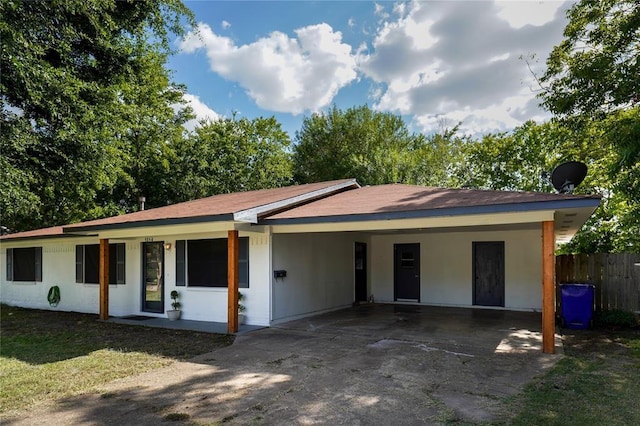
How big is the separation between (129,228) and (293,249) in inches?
144

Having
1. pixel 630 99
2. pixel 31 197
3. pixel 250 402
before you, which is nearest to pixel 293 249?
pixel 250 402

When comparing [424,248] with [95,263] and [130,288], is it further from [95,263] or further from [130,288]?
[95,263]

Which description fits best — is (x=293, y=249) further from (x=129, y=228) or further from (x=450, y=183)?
(x=450, y=183)

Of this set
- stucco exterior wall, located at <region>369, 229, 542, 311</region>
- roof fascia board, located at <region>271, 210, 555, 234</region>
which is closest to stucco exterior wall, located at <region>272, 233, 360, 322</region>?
roof fascia board, located at <region>271, 210, 555, 234</region>

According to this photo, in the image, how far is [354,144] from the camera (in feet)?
86.4

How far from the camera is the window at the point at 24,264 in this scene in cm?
1387

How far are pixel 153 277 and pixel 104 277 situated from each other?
1.13 metres

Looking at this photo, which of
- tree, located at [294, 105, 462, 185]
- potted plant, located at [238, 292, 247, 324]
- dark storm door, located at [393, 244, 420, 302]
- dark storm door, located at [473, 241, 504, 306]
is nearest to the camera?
potted plant, located at [238, 292, 247, 324]

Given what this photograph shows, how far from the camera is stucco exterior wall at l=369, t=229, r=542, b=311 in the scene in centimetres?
1180

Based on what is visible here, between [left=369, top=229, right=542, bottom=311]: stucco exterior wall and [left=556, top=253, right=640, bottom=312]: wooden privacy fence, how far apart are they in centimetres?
150

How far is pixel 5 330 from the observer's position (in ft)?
31.9

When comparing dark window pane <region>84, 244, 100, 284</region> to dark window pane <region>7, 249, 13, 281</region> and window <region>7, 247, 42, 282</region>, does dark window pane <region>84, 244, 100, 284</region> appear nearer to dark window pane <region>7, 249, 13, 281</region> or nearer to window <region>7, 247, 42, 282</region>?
window <region>7, 247, 42, 282</region>

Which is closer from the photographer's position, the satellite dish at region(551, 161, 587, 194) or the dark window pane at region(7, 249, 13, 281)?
the satellite dish at region(551, 161, 587, 194)

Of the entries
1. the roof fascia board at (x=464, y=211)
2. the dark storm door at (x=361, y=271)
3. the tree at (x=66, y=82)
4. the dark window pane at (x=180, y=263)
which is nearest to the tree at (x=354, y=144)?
the dark storm door at (x=361, y=271)
